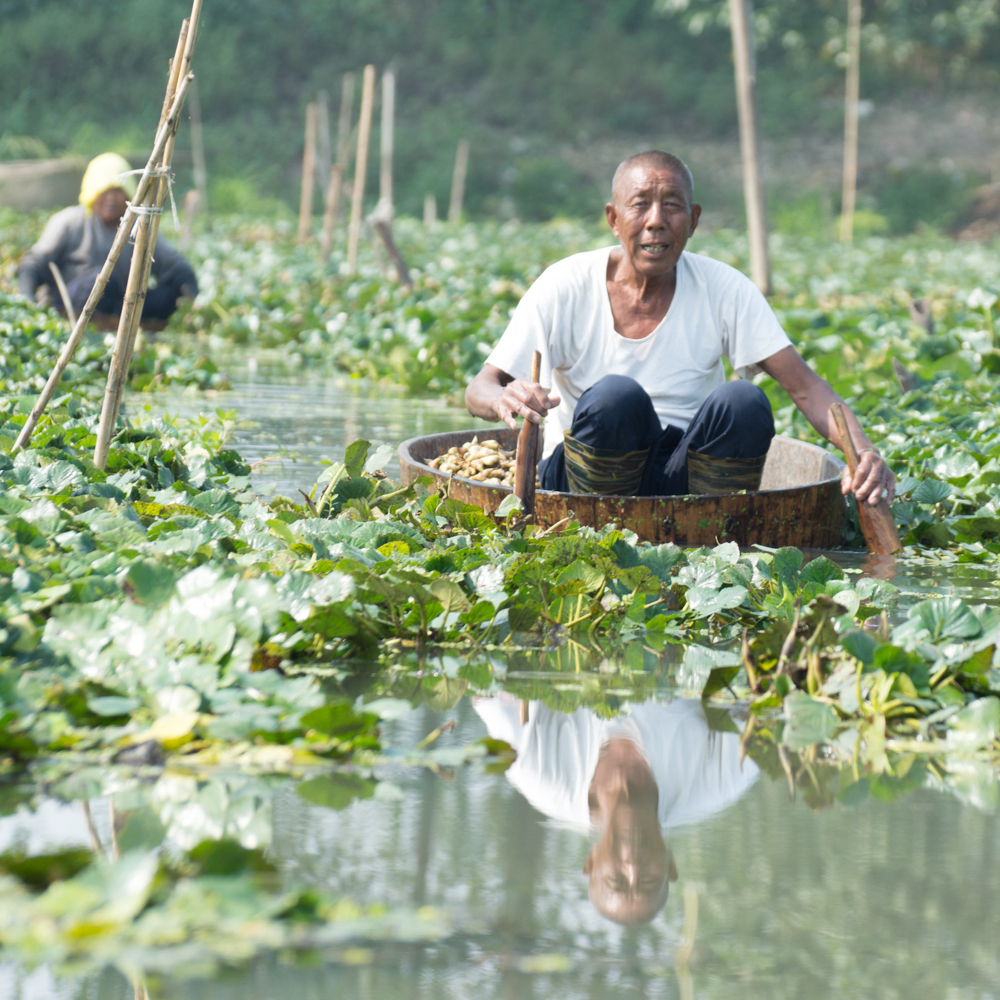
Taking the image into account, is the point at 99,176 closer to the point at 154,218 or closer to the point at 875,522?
the point at 154,218

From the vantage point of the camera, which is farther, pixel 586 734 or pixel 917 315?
pixel 917 315

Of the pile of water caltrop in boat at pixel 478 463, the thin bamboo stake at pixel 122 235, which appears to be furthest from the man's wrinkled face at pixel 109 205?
the thin bamboo stake at pixel 122 235

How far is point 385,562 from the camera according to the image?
2373 millimetres

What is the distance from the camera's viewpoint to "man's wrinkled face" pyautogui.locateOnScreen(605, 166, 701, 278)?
308cm

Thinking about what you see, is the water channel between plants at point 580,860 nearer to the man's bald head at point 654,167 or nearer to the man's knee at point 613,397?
the man's knee at point 613,397

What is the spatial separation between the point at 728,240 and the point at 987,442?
14.9 meters

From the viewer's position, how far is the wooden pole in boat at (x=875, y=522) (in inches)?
118

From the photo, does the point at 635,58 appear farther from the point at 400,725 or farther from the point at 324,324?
the point at 400,725

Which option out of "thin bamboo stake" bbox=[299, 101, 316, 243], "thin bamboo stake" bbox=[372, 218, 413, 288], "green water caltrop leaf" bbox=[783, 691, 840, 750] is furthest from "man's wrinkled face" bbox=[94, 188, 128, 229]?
"thin bamboo stake" bbox=[299, 101, 316, 243]

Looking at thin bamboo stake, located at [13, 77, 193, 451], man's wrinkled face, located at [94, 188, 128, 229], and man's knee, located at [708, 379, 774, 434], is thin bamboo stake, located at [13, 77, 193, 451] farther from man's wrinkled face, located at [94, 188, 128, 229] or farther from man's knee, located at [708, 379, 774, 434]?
man's wrinkled face, located at [94, 188, 128, 229]

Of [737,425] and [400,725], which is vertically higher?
[737,425]

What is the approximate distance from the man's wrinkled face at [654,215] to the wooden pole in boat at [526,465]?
0.46 m

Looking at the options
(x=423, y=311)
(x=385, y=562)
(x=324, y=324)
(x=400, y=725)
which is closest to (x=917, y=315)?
(x=423, y=311)

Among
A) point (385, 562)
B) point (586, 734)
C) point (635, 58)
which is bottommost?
point (586, 734)
